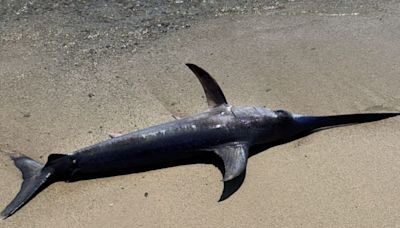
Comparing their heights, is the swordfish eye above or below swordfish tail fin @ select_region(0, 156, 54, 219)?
below

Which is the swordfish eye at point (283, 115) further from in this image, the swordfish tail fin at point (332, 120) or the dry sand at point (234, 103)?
the dry sand at point (234, 103)

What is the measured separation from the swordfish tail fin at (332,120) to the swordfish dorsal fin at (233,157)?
0.54 metres

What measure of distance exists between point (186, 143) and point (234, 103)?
87 cm

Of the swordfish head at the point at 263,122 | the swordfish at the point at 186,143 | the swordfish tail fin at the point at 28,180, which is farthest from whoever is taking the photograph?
the swordfish head at the point at 263,122

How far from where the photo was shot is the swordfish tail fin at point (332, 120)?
4.53 m

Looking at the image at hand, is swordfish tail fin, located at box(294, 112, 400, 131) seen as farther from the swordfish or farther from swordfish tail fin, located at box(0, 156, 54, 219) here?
swordfish tail fin, located at box(0, 156, 54, 219)

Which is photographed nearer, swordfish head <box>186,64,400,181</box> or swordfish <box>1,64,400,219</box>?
swordfish <box>1,64,400,219</box>

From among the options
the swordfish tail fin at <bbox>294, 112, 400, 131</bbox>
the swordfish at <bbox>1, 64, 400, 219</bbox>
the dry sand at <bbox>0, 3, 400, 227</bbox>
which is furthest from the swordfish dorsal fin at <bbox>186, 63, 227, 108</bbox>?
the swordfish tail fin at <bbox>294, 112, 400, 131</bbox>

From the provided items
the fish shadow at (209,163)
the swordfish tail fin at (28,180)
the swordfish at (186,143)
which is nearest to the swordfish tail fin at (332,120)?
the swordfish at (186,143)

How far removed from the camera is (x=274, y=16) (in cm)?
640

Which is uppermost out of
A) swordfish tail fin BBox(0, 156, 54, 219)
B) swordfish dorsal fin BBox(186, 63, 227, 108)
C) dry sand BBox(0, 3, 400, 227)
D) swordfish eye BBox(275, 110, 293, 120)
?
swordfish dorsal fin BBox(186, 63, 227, 108)

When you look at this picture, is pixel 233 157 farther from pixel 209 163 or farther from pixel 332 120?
pixel 332 120

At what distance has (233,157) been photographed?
4.19 m

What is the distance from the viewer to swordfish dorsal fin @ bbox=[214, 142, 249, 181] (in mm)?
4059
